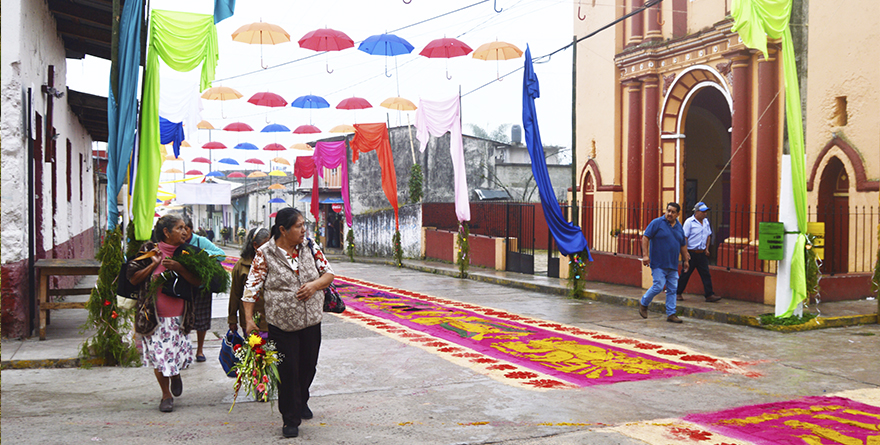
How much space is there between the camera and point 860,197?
11.7 metres

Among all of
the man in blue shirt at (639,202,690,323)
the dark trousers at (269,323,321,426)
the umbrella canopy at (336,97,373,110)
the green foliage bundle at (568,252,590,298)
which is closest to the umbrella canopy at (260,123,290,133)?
the umbrella canopy at (336,97,373,110)

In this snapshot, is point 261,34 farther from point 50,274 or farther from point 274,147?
point 274,147

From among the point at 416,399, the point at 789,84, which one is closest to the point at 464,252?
the point at 789,84

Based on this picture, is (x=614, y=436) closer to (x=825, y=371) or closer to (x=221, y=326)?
(x=825, y=371)

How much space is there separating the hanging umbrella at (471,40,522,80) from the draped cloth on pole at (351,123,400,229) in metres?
5.92

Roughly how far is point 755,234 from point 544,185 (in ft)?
13.2

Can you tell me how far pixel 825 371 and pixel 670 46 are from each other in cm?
1054

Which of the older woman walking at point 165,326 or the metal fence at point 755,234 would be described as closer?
the older woman walking at point 165,326

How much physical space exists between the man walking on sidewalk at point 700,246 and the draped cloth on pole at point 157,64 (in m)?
7.78

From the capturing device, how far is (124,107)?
7180mm

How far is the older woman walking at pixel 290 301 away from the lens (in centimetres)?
484

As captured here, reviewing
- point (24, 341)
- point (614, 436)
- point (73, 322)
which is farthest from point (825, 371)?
point (73, 322)

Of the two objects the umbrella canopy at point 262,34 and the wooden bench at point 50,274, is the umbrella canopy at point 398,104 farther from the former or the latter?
the wooden bench at point 50,274

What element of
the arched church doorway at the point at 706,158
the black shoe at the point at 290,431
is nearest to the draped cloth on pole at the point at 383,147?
the arched church doorway at the point at 706,158
